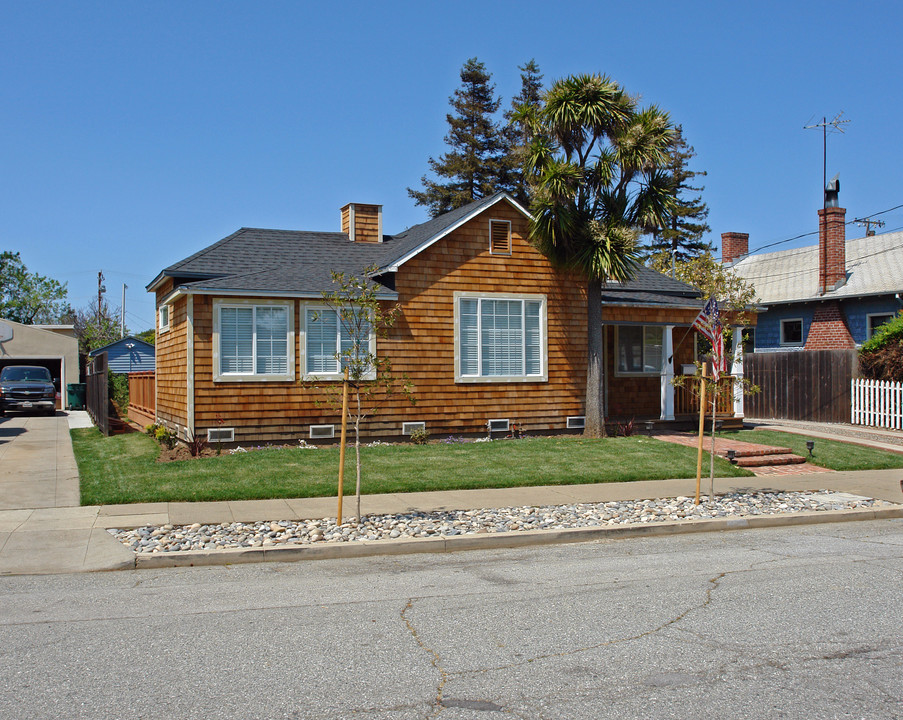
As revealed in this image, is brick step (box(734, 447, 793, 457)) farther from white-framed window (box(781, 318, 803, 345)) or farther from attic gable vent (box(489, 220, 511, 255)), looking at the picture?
white-framed window (box(781, 318, 803, 345))

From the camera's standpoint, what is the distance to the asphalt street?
4664 millimetres

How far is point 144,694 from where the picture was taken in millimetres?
4754

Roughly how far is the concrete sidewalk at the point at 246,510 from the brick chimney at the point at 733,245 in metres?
25.8

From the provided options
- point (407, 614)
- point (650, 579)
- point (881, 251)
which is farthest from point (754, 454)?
point (881, 251)

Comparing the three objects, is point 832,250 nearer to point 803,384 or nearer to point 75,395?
point 803,384

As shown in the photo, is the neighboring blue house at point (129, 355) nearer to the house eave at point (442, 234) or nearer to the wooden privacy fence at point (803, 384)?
the house eave at point (442, 234)

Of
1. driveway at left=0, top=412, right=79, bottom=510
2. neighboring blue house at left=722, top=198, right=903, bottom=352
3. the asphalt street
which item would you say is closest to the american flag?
the asphalt street

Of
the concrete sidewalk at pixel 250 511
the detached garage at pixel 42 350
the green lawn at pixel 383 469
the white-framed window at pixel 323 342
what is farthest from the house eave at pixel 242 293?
the detached garage at pixel 42 350

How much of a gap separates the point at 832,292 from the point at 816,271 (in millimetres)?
2608

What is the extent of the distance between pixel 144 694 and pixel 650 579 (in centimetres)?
468

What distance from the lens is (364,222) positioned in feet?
69.2

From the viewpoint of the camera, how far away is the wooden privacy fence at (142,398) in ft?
70.8

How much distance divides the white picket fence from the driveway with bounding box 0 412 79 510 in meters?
19.7

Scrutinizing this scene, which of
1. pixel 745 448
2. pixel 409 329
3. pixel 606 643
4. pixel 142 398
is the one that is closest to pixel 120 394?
pixel 142 398
